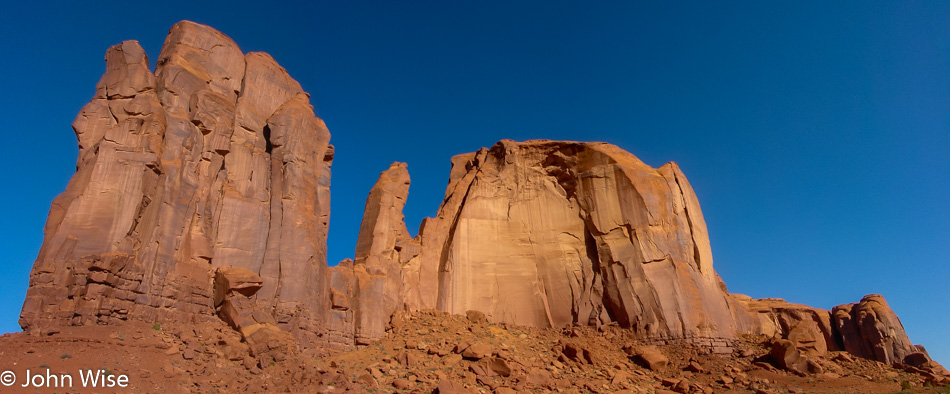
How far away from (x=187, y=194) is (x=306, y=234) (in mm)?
5077

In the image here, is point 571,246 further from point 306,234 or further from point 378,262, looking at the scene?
point 306,234

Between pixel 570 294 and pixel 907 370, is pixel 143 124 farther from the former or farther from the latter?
pixel 907 370

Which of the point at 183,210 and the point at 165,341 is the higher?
the point at 183,210

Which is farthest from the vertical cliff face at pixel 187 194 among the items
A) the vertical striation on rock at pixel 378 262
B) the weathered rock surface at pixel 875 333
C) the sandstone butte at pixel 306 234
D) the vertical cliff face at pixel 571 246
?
the weathered rock surface at pixel 875 333

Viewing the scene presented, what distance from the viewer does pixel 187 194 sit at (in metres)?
21.0

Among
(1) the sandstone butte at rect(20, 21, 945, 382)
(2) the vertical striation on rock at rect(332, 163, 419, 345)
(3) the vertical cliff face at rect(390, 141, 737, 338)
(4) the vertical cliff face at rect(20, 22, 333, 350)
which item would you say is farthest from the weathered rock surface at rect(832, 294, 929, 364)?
(4) the vertical cliff face at rect(20, 22, 333, 350)


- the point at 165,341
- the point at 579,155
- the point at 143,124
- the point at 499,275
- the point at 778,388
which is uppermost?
the point at 579,155

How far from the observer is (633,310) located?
31.2m

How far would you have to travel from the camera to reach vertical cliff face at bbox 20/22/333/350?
17312mm

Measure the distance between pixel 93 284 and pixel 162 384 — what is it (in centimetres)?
400

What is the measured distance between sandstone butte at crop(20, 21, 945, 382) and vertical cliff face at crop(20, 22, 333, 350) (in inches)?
2.5

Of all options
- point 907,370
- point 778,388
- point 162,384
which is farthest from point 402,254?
point 907,370

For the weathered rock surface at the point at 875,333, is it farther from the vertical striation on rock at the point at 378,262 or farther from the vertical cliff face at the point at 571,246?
the vertical striation on rock at the point at 378,262

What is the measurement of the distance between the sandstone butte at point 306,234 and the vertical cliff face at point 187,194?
63 millimetres
